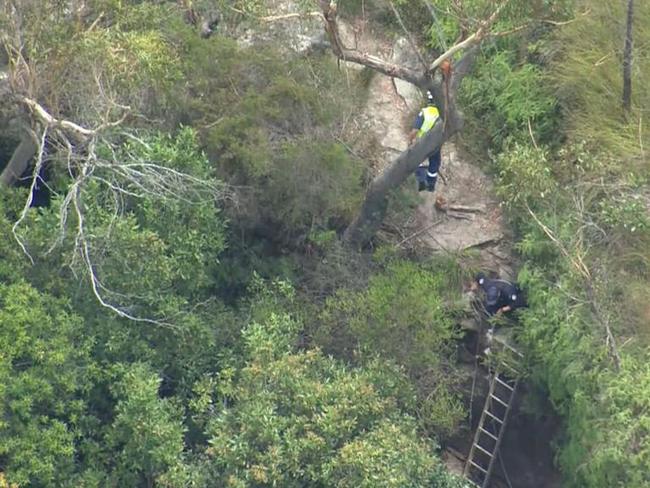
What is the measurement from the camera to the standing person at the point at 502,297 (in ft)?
58.2

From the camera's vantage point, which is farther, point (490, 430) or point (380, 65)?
point (490, 430)

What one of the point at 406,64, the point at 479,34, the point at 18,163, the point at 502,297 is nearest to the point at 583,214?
the point at 502,297

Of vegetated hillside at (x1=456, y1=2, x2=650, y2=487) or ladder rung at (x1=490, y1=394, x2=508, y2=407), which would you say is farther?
ladder rung at (x1=490, y1=394, x2=508, y2=407)

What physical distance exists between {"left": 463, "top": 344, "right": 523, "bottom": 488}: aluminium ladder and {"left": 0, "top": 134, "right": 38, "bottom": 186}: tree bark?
270 inches

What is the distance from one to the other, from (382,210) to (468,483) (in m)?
4.17

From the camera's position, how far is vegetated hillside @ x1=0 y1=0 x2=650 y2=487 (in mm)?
15141

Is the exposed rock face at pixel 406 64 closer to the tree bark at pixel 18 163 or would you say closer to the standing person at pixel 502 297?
the standing person at pixel 502 297

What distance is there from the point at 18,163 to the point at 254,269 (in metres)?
3.50

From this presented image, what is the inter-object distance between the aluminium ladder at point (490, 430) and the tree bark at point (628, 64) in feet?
12.2

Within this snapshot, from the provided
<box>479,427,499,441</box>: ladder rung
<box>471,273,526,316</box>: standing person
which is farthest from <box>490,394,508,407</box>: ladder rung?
<box>471,273,526,316</box>: standing person

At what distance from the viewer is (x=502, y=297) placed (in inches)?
702

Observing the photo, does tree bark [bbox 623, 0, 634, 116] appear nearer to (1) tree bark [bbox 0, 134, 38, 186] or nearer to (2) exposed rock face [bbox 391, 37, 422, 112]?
(2) exposed rock face [bbox 391, 37, 422, 112]

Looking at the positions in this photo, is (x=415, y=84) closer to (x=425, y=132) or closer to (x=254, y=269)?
(x=425, y=132)

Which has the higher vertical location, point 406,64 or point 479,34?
point 479,34
